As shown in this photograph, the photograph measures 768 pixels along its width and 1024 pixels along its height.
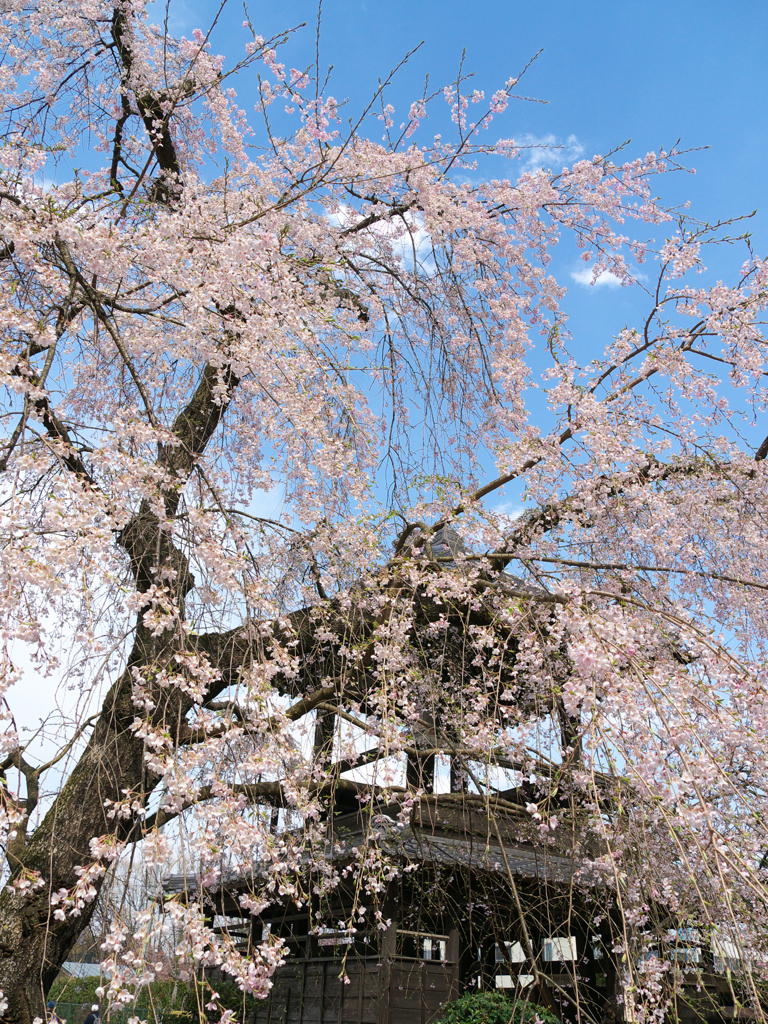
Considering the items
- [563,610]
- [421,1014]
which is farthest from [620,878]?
[421,1014]

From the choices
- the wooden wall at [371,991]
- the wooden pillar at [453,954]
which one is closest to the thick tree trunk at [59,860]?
the wooden wall at [371,991]

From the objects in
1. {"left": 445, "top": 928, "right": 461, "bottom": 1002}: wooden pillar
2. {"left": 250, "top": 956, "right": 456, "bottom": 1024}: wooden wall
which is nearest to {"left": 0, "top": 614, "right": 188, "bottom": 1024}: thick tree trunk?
{"left": 250, "top": 956, "right": 456, "bottom": 1024}: wooden wall

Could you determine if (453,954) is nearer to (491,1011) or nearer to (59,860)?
(491,1011)

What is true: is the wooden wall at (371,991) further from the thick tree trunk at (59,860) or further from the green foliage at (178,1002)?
the thick tree trunk at (59,860)

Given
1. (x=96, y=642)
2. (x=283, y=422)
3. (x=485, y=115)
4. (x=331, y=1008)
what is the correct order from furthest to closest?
(x=331, y=1008), (x=485, y=115), (x=283, y=422), (x=96, y=642)

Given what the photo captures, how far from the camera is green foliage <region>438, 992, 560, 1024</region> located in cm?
489

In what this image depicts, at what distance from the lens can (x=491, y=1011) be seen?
16.3 feet

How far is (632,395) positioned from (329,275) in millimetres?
2283

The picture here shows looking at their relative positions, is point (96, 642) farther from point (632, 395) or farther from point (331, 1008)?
point (331, 1008)

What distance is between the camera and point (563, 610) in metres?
3.36

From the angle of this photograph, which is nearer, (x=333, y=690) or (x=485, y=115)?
(x=333, y=690)

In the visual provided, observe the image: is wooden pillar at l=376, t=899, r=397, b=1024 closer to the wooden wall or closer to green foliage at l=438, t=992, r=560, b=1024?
the wooden wall

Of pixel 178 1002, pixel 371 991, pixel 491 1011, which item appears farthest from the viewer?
pixel 178 1002

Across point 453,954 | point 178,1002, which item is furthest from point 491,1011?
point 178,1002
